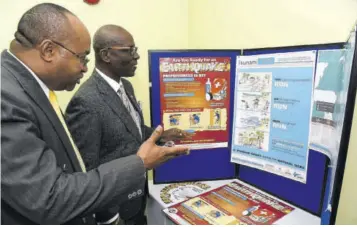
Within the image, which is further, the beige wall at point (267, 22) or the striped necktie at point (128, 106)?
the striped necktie at point (128, 106)

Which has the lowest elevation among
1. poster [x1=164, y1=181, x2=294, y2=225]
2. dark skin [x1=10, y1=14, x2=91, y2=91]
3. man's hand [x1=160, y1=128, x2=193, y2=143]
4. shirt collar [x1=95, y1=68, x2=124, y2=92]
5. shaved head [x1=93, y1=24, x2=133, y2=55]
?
poster [x1=164, y1=181, x2=294, y2=225]

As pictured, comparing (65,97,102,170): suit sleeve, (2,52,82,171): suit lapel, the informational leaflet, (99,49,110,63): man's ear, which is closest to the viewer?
(2,52,82,171): suit lapel

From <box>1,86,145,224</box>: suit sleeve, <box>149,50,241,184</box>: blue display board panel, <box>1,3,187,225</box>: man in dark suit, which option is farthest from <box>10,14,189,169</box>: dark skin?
<box>149,50,241,184</box>: blue display board panel

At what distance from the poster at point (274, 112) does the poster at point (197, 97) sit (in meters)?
0.09

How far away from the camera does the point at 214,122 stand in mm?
1647

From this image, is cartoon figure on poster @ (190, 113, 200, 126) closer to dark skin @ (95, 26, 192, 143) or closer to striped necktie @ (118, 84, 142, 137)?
striped necktie @ (118, 84, 142, 137)

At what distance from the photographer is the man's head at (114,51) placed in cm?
144

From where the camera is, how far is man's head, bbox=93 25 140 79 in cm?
144

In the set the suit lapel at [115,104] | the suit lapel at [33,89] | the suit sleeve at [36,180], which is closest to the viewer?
the suit sleeve at [36,180]

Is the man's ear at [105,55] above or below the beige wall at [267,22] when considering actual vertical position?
below

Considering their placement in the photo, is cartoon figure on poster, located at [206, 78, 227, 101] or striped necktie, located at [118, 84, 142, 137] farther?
cartoon figure on poster, located at [206, 78, 227, 101]

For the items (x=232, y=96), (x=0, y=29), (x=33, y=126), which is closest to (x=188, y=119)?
(x=232, y=96)

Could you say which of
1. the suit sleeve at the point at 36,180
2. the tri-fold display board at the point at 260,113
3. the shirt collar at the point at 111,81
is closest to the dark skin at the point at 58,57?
the suit sleeve at the point at 36,180

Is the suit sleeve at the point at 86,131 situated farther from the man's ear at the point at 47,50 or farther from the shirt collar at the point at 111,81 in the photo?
the man's ear at the point at 47,50
